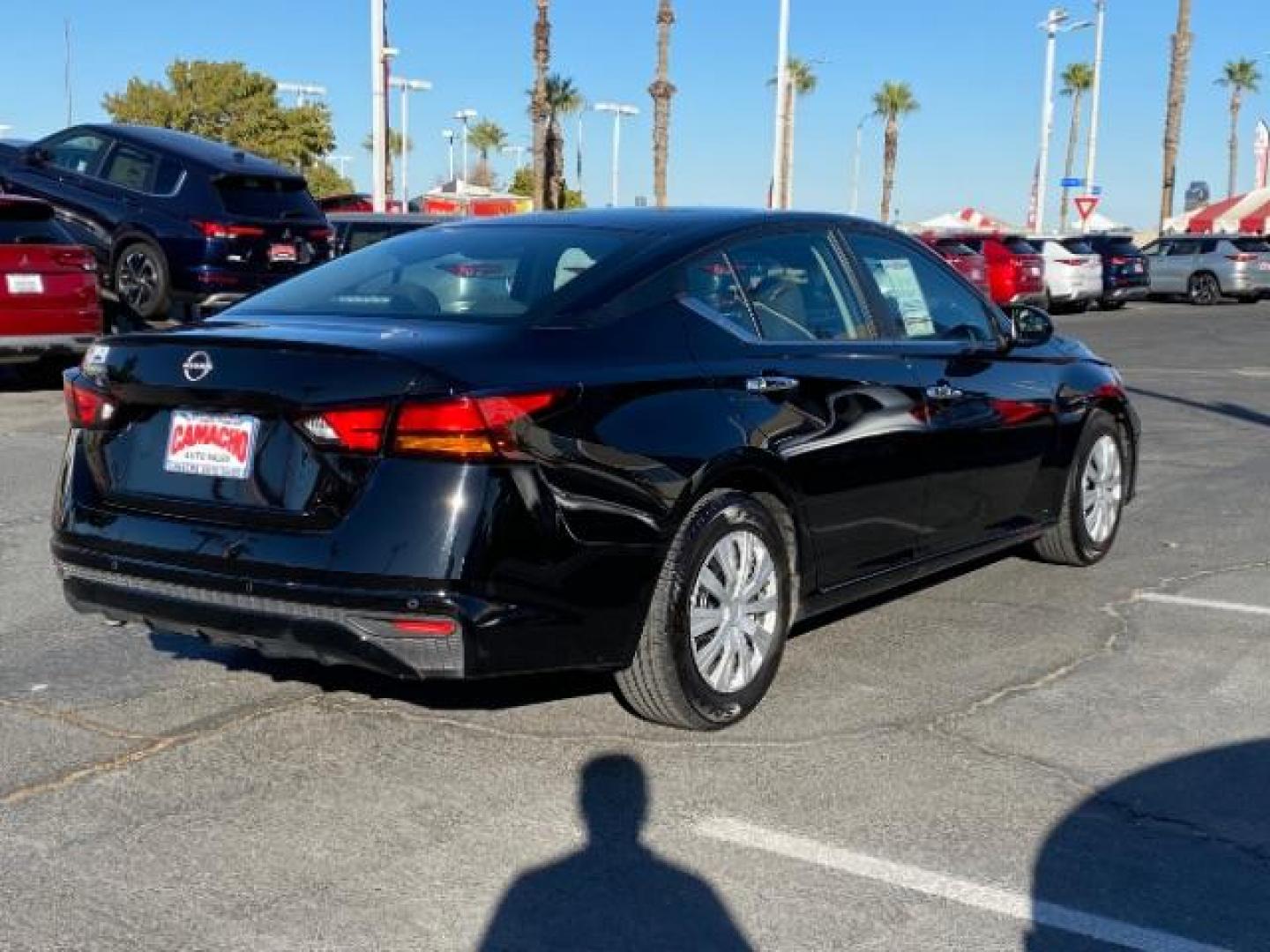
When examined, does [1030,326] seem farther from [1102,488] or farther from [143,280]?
[143,280]

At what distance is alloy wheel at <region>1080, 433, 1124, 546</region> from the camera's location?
23.2 feet

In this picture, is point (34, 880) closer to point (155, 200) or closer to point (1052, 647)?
point (1052, 647)

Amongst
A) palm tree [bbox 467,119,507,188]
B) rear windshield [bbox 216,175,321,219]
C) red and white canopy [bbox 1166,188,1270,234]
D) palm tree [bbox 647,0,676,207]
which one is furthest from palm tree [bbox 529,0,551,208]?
palm tree [bbox 467,119,507,188]

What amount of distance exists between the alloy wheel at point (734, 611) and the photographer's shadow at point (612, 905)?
775 millimetres

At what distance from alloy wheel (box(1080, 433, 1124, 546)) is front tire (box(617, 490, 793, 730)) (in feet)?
8.60

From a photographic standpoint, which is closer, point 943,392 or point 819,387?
point 819,387

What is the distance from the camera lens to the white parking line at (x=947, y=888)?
3389mm

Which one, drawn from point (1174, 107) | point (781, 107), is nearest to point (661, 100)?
point (781, 107)

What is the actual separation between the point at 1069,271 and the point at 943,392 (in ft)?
88.4

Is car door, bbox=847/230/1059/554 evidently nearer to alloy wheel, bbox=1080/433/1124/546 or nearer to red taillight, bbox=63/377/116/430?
alloy wheel, bbox=1080/433/1124/546

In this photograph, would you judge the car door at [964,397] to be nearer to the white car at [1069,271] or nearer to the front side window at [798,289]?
the front side window at [798,289]

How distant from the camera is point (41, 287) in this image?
12.5 meters

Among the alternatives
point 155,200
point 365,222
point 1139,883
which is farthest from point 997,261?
point 1139,883

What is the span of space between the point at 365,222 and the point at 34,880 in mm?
13392
